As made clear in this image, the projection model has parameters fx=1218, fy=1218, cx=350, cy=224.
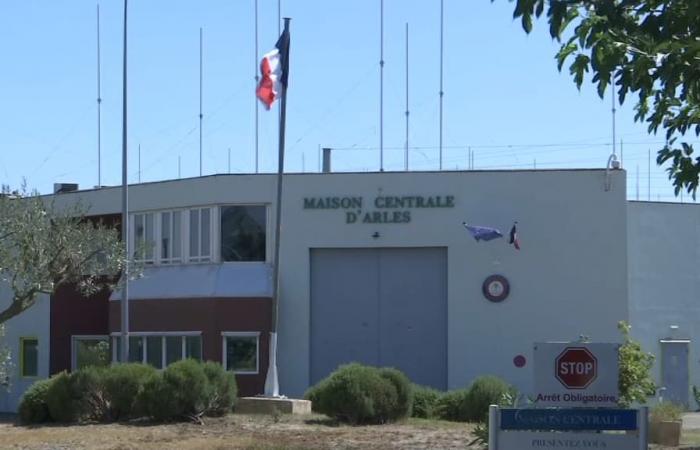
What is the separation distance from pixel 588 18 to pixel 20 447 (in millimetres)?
15364

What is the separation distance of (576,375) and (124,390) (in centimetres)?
1580

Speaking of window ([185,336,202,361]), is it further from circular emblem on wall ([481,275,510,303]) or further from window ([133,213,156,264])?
circular emblem on wall ([481,275,510,303])

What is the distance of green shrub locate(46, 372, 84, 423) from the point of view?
81.9ft

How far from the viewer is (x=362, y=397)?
78.0 feet

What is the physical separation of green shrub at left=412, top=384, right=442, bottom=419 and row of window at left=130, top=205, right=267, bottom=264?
9856 millimetres

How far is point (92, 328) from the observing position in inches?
1644

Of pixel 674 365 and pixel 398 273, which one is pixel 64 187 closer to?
pixel 398 273

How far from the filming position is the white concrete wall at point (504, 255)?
111 feet

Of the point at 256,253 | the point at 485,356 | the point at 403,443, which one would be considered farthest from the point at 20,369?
the point at 403,443

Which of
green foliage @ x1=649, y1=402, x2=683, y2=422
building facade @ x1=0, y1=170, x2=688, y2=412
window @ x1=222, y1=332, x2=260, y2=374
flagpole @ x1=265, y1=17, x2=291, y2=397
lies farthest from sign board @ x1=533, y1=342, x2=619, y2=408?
window @ x1=222, y1=332, x2=260, y2=374

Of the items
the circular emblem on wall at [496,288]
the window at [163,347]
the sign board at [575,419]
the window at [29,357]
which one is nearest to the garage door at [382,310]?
the circular emblem on wall at [496,288]

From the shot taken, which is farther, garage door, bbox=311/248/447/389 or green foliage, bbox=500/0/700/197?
garage door, bbox=311/248/447/389

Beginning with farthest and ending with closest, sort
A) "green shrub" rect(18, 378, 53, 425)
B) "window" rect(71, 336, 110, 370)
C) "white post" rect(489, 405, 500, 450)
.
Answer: "window" rect(71, 336, 110, 370)
"green shrub" rect(18, 378, 53, 425)
"white post" rect(489, 405, 500, 450)

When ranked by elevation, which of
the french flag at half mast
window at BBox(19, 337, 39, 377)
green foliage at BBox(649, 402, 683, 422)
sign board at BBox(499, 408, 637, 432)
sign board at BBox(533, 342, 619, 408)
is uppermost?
the french flag at half mast
